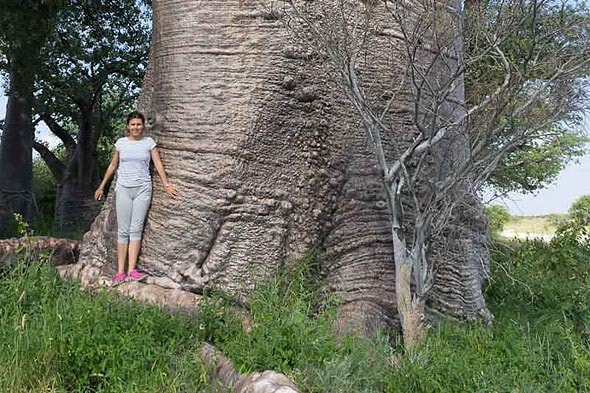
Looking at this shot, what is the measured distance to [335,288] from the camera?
436 cm

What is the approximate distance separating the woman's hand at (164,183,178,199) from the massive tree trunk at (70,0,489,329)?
0.11 feet

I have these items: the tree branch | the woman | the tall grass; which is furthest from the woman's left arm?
the tree branch

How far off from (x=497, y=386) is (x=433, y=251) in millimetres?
1585

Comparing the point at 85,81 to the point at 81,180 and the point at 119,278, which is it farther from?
the point at 119,278

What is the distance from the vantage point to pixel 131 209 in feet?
15.0

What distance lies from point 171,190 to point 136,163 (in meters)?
0.33

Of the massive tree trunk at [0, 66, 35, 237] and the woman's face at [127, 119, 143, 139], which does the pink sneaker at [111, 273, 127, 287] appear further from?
the massive tree trunk at [0, 66, 35, 237]

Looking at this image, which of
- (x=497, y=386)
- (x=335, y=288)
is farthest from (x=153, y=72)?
(x=497, y=386)

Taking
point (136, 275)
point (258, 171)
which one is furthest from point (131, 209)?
point (258, 171)

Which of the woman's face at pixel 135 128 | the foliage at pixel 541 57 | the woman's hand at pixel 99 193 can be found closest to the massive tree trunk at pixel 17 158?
the woman's hand at pixel 99 193

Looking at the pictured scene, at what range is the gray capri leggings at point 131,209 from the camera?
14.8ft

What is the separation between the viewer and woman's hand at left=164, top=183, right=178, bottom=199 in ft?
14.5

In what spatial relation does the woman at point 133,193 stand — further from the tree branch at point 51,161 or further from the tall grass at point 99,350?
the tree branch at point 51,161

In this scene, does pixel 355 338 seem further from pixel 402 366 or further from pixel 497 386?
pixel 497 386
